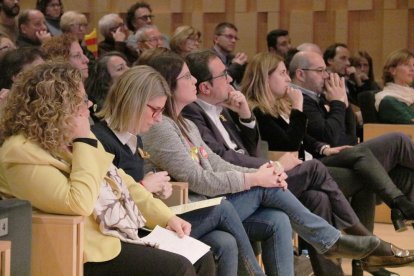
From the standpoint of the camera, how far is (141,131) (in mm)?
2914

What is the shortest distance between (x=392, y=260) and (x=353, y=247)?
329mm

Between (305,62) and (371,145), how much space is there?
79cm

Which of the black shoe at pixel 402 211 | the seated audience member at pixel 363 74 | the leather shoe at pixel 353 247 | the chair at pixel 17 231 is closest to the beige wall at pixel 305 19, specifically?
the seated audience member at pixel 363 74

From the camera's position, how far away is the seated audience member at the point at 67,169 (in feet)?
7.52

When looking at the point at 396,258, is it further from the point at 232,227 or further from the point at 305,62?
the point at 305,62

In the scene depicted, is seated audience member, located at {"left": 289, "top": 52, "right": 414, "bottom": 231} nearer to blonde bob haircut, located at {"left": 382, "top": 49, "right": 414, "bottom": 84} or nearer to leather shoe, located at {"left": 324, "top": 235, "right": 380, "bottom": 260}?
leather shoe, located at {"left": 324, "top": 235, "right": 380, "bottom": 260}

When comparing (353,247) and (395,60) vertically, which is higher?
(395,60)

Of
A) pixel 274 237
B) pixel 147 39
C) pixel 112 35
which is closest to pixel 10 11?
pixel 112 35

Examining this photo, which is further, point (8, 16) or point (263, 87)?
point (8, 16)

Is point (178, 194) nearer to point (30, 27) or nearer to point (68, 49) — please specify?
point (68, 49)

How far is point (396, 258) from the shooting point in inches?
141

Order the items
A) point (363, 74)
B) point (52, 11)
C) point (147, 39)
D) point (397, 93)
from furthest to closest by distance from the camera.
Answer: point (363, 74) < point (52, 11) < point (147, 39) < point (397, 93)

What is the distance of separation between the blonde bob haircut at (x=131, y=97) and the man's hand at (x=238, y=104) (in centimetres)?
90

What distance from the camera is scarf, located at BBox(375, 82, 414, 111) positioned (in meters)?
5.45
